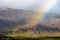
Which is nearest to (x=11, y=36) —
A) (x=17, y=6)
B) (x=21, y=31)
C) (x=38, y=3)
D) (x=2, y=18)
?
(x=21, y=31)

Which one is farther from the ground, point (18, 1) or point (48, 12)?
point (18, 1)

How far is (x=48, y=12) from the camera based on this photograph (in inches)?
68.1

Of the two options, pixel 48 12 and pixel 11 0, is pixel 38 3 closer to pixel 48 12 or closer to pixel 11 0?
pixel 48 12

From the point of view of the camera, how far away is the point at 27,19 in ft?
5.63

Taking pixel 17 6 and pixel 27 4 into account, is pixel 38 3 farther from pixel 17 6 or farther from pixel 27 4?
pixel 17 6

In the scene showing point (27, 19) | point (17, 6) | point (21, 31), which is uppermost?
point (17, 6)

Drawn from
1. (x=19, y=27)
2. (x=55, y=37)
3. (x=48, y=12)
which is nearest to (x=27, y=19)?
(x=19, y=27)

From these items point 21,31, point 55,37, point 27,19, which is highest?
point 27,19

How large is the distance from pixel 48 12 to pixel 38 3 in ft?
0.51

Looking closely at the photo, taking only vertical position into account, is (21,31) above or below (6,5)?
below

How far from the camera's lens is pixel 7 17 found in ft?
5.61

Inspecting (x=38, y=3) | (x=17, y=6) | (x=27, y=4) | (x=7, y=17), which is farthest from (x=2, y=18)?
(x=38, y=3)

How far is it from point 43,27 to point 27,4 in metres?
0.32

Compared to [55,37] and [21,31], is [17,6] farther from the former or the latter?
[55,37]
